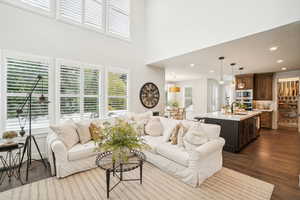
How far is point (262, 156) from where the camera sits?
11.2ft

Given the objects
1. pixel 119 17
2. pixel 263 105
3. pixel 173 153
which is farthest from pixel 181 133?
pixel 263 105

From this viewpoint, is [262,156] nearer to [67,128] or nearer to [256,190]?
[256,190]

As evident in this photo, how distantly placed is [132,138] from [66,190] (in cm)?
132

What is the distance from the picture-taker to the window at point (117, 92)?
449cm

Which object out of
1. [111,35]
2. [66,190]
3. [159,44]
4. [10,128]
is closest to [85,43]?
[111,35]

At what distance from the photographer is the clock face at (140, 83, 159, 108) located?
17.3 feet

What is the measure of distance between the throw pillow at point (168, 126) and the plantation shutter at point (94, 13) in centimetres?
349

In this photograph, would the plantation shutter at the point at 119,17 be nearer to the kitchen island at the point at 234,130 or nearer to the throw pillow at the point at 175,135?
the throw pillow at the point at 175,135

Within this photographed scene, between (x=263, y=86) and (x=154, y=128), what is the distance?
21.6 ft

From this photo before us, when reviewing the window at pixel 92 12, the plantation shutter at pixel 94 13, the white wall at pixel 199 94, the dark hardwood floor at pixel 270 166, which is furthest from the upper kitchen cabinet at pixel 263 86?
the plantation shutter at pixel 94 13

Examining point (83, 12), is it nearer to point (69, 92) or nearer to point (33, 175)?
point (69, 92)

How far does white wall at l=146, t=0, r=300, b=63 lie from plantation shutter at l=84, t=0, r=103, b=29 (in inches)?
69.8

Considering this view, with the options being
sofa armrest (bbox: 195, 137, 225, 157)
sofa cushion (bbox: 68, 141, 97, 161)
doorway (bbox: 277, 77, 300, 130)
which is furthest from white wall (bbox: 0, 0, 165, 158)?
doorway (bbox: 277, 77, 300, 130)

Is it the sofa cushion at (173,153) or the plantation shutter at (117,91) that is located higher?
the plantation shutter at (117,91)
